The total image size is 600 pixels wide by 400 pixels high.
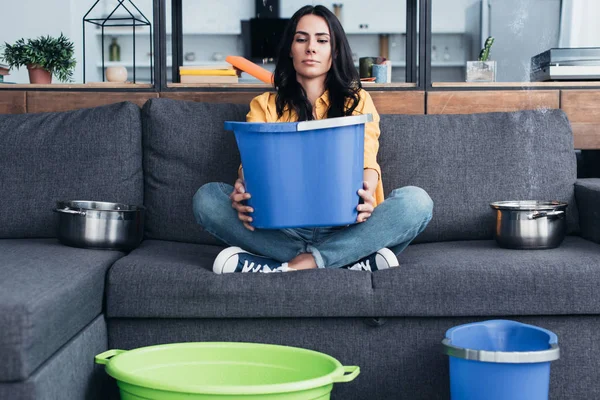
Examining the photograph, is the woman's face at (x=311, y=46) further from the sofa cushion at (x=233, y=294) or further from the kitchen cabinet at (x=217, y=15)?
the kitchen cabinet at (x=217, y=15)

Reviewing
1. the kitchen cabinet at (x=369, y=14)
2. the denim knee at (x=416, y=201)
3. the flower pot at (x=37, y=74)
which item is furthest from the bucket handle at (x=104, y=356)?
the kitchen cabinet at (x=369, y=14)

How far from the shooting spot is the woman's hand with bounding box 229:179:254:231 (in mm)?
1855

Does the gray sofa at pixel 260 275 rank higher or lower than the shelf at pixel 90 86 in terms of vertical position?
lower

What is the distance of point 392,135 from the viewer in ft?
7.75

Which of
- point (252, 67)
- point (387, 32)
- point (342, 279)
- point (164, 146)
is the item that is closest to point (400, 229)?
point (342, 279)

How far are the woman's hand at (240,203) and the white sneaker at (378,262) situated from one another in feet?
0.98

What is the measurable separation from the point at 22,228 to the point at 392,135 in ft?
3.85

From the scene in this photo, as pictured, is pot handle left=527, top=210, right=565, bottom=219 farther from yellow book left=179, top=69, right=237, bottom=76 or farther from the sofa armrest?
yellow book left=179, top=69, right=237, bottom=76

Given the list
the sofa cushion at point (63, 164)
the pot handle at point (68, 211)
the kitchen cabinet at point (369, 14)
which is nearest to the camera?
the pot handle at point (68, 211)

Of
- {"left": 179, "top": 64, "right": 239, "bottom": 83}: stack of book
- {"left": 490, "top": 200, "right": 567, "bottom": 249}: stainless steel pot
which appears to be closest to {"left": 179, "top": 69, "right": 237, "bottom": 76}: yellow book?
{"left": 179, "top": 64, "right": 239, "bottom": 83}: stack of book

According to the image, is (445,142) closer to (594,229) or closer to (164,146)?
(594,229)

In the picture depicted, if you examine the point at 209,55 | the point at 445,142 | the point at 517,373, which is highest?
the point at 209,55

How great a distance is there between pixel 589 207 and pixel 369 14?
419cm

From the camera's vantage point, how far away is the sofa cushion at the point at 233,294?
174 cm
